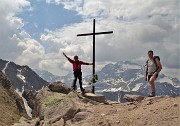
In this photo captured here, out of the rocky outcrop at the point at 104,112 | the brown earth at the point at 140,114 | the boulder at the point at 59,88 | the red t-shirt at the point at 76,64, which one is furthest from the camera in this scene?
the boulder at the point at 59,88

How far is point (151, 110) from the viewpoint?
1938 cm

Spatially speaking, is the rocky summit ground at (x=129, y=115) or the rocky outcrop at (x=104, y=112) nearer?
the rocky summit ground at (x=129, y=115)

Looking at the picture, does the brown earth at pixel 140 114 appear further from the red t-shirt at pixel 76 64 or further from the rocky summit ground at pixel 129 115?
the red t-shirt at pixel 76 64

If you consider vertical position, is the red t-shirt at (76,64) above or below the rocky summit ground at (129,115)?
above

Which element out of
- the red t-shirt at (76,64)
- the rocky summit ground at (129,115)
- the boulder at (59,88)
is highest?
the red t-shirt at (76,64)

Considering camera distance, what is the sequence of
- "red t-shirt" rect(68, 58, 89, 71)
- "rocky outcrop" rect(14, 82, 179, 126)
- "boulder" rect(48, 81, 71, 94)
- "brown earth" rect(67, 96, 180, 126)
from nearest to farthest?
"brown earth" rect(67, 96, 180, 126)
"rocky outcrop" rect(14, 82, 179, 126)
"red t-shirt" rect(68, 58, 89, 71)
"boulder" rect(48, 81, 71, 94)

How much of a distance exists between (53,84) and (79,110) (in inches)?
297

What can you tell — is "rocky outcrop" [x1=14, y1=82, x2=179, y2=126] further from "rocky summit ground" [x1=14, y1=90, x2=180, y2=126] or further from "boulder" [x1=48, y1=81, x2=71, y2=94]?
"boulder" [x1=48, y1=81, x2=71, y2=94]

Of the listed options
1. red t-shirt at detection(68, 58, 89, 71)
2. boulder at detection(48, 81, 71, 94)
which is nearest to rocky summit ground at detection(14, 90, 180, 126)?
red t-shirt at detection(68, 58, 89, 71)

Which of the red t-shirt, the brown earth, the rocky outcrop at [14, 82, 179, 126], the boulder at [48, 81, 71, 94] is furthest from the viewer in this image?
the boulder at [48, 81, 71, 94]

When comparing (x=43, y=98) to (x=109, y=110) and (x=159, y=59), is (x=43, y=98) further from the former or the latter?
(x=159, y=59)

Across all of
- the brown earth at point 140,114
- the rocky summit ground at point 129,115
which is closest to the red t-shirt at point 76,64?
the rocky summit ground at point 129,115

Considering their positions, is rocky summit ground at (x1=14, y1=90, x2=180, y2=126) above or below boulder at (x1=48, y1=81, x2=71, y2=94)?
below

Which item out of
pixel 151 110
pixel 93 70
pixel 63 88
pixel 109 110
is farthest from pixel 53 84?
pixel 151 110
